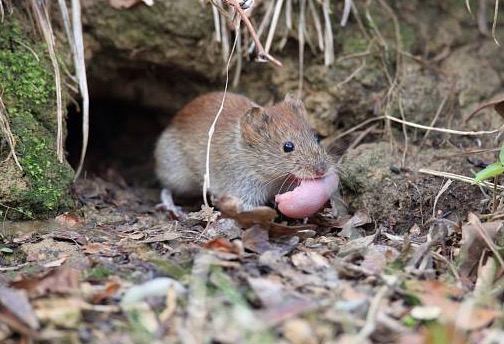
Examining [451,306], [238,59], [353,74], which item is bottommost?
[451,306]

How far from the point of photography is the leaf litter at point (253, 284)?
3299mm

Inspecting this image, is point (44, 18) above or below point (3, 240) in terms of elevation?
above

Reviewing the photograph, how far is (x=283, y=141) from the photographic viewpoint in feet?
19.1

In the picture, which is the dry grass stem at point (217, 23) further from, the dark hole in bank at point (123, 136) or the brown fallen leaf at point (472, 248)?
the brown fallen leaf at point (472, 248)

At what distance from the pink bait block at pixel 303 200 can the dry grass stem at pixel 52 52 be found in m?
1.76

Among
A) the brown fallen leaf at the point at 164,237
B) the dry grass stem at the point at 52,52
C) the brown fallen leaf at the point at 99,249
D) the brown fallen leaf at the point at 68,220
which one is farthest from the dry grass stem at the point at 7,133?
the brown fallen leaf at the point at 164,237

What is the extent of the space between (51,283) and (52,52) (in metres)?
2.49

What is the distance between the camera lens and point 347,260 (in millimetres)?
4234

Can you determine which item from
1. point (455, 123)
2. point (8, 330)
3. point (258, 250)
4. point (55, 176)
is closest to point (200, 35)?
Answer: point (55, 176)

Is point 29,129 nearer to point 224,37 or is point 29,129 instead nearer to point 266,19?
point 224,37

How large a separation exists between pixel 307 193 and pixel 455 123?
190cm

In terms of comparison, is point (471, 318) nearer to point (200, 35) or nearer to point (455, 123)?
point (455, 123)

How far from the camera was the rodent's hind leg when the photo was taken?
643 cm

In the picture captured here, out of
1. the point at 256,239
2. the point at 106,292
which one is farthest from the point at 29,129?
the point at 106,292
